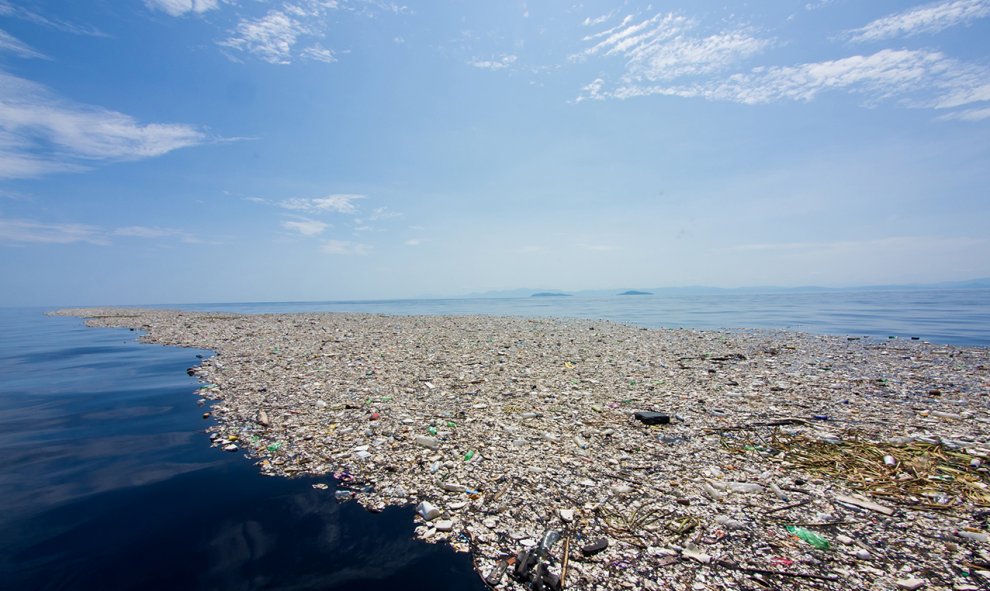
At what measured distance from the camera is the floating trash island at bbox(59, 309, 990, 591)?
4.06 metres

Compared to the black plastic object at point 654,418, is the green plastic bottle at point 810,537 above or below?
below

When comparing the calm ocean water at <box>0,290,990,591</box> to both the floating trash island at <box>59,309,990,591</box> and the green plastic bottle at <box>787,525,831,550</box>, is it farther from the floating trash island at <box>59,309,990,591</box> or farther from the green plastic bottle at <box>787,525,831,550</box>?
the green plastic bottle at <box>787,525,831,550</box>

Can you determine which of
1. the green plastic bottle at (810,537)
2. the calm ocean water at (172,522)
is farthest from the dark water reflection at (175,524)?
the green plastic bottle at (810,537)

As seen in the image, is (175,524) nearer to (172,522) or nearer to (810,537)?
(172,522)

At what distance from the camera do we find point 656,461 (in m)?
6.32

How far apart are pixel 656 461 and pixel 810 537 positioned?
2.17 metres

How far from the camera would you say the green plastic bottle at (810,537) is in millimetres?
4227

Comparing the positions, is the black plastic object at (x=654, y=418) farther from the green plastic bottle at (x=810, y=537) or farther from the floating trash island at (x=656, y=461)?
the green plastic bottle at (x=810, y=537)

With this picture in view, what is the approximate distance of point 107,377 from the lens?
47.1 ft

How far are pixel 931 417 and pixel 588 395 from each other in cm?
703

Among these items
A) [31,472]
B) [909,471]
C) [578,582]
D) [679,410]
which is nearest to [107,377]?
[31,472]

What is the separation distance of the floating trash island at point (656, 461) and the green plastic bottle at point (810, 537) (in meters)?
0.04

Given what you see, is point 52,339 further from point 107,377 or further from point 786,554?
point 786,554

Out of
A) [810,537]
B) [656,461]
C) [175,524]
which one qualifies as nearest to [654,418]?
[656,461]
